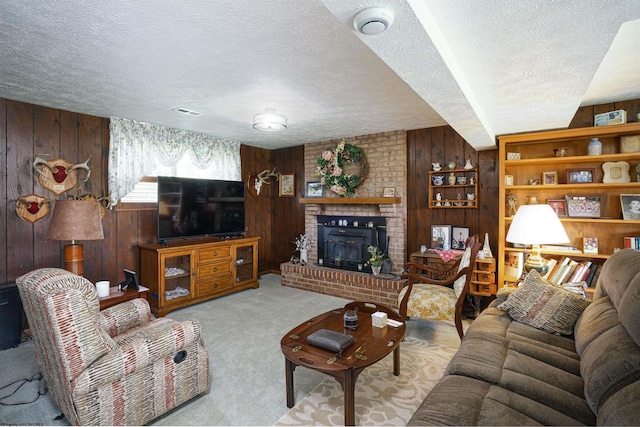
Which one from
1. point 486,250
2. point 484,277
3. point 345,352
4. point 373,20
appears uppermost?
point 373,20

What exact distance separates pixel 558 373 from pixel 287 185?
473 centimetres

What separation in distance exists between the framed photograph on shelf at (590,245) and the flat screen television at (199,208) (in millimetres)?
4382

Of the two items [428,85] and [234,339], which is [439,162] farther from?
[234,339]

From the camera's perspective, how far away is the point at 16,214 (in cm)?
320

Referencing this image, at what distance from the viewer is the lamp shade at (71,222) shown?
2.57 meters

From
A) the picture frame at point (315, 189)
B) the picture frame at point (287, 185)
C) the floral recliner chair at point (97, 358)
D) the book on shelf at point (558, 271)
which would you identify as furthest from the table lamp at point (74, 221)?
the book on shelf at point (558, 271)

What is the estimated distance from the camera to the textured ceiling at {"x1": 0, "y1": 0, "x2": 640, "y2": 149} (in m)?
1.41

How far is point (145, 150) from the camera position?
409cm

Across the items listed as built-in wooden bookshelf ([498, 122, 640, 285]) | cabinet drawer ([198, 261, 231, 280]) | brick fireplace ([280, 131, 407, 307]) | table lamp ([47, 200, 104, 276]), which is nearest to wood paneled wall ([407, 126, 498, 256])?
brick fireplace ([280, 131, 407, 307])

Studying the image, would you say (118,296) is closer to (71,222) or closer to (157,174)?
(71,222)

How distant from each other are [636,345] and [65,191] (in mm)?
4836

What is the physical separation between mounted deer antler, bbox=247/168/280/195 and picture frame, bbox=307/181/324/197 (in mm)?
828

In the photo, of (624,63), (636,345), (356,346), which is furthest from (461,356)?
(624,63)

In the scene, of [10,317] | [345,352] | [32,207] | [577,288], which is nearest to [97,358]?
[345,352]
